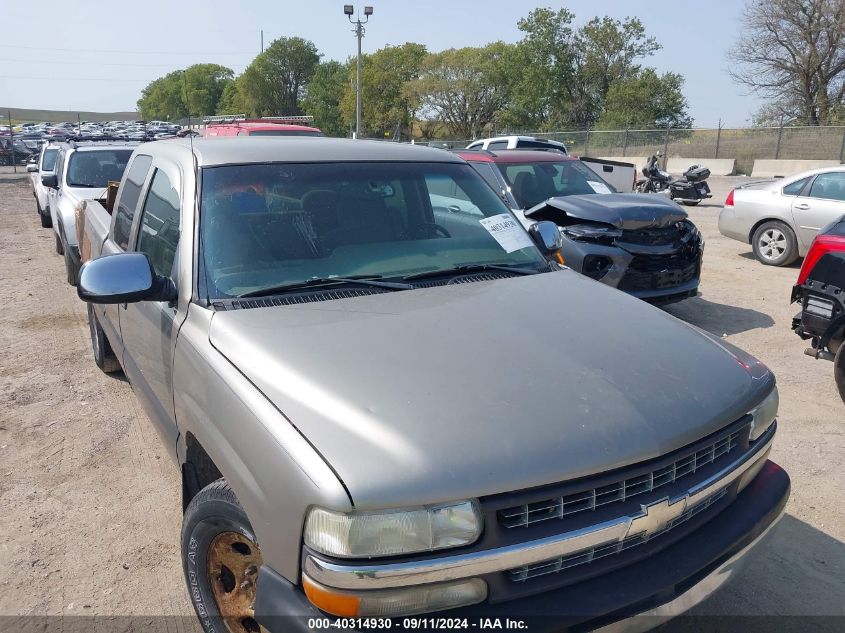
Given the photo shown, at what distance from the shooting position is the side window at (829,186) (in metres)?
9.00

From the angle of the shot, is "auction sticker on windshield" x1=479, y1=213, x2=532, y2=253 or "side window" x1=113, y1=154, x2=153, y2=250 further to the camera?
"side window" x1=113, y1=154, x2=153, y2=250

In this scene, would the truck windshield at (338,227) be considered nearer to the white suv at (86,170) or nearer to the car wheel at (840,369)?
the car wheel at (840,369)

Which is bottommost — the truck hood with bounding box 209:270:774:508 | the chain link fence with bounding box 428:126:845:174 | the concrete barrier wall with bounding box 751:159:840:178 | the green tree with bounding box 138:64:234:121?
the truck hood with bounding box 209:270:774:508

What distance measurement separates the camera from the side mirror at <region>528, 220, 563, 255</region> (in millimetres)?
3596

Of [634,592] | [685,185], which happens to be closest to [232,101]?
[685,185]

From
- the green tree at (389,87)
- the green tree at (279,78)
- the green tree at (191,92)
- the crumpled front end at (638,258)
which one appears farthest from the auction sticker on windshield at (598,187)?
the green tree at (191,92)

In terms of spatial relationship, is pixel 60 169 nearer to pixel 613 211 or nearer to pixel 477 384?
pixel 613 211

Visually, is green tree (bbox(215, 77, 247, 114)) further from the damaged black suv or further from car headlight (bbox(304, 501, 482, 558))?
car headlight (bbox(304, 501, 482, 558))

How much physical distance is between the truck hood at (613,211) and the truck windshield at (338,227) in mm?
3224

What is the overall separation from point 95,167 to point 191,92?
88.6 m

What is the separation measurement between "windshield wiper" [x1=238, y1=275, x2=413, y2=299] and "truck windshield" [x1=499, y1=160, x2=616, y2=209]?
477 centimetres

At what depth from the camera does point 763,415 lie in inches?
93.1

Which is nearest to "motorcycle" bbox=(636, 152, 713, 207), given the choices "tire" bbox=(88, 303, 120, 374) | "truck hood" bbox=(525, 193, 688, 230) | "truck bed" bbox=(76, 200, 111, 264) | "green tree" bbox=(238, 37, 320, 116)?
"truck hood" bbox=(525, 193, 688, 230)

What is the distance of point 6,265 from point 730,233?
11002mm
